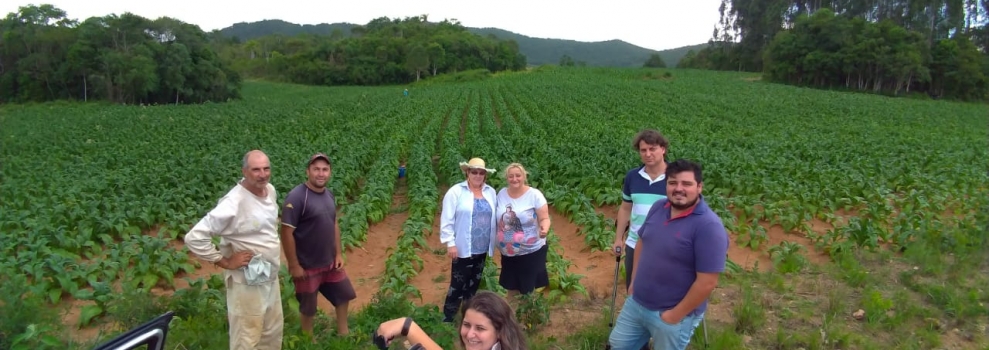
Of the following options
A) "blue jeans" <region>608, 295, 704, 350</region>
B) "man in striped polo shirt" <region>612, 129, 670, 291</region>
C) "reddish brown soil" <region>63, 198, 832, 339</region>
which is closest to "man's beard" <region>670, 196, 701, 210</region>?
"blue jeans" <region>608, 295, 704, 350</region>

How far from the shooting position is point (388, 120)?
23.1 meters

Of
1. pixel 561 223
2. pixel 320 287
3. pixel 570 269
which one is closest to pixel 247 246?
pixel 320 287

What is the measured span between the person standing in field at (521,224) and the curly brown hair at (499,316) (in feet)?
6.36

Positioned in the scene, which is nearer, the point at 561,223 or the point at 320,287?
the point at 320,287

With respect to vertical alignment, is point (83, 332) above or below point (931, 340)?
below

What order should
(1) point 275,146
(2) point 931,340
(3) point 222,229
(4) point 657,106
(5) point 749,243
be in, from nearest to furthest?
(3) point 222,229
(2) point 931,340
(5) point 749,243
(1) point 275,146
(4) point 657,106

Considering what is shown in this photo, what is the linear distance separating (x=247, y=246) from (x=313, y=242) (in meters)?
0.62

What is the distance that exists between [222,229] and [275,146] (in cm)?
1297

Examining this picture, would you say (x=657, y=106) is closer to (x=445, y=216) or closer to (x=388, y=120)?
(x=388, y=120)

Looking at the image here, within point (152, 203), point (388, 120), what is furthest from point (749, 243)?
point (388, 120)

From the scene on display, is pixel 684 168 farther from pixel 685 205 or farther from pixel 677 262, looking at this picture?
pixel 677 262

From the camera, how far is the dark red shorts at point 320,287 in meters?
4.27

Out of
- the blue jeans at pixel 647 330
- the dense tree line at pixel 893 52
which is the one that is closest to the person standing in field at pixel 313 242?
the blue jeans at pixel 647 330

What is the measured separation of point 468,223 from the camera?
14.5 feet
